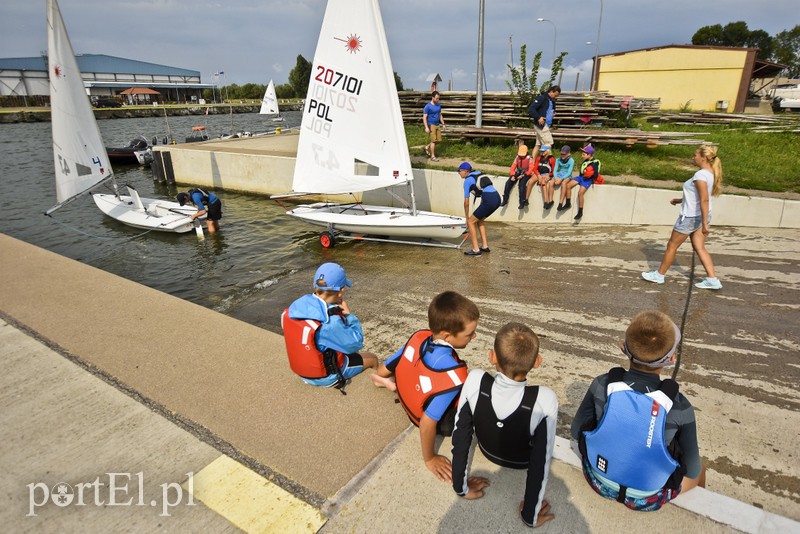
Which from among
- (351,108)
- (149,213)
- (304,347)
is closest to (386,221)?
(351,108)

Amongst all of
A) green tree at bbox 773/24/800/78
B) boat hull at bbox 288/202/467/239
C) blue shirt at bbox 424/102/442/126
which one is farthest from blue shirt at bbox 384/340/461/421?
green tree at bbox 773/24/800/78

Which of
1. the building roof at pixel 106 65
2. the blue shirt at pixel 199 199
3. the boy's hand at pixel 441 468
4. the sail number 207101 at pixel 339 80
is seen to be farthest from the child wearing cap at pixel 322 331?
the building roof at pixel 106 65

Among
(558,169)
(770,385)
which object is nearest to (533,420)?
(770,385)

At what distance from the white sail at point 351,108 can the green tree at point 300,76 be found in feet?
363

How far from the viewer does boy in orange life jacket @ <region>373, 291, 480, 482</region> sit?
3055mm

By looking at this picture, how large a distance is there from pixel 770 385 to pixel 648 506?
2.91 meters

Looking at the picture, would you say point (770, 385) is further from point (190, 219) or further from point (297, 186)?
point (190, 219)

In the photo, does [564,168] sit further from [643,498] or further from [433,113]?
[643,498]

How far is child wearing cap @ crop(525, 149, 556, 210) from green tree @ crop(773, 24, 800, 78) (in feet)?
321

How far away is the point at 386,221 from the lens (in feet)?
35.3

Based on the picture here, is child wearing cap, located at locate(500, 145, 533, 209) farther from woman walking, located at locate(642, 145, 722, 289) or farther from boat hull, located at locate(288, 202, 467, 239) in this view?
woman walking, located at locate(642, 145, 722, 289)

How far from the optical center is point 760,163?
12.4 m

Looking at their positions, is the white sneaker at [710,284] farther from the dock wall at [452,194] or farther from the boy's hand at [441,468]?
the boy's hand at [441,468]

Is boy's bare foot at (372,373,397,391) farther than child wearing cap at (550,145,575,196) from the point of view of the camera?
No
